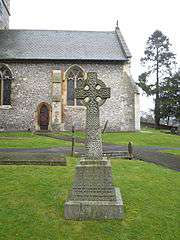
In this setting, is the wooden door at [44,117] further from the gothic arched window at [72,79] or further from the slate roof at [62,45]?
the slate roof at [62,45]

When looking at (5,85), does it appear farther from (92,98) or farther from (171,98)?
(92,98)

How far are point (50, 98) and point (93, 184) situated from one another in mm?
20471

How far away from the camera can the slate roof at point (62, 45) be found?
26.5m

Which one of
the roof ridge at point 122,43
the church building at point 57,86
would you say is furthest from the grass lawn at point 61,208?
the roof ridge at point 122,43

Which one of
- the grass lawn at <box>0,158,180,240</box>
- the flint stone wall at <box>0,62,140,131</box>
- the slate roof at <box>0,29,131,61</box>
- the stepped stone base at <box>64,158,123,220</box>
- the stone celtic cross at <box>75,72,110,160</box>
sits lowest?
the grass lawn at <box>0,158,180,240</box>

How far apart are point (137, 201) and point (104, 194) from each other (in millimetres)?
1225

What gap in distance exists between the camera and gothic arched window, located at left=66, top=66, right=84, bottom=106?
2688 centimetres

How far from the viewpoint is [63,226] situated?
592cm

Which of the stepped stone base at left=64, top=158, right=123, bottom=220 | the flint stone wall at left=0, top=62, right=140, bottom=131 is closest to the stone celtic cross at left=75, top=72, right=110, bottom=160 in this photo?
the stepped stone base at left=64, top=158, right=123, bottom=220

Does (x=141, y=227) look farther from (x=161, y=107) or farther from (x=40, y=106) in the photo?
(x=161, y=107)

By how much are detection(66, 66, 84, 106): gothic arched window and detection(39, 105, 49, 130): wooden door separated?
213 cm

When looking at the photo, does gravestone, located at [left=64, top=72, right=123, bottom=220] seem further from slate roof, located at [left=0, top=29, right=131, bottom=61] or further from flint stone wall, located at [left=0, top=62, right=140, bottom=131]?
slate roof, located at [left=0, top=29, right=131, bottom=61]

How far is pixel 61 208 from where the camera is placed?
6.69 m

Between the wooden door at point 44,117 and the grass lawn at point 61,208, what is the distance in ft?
55.4
